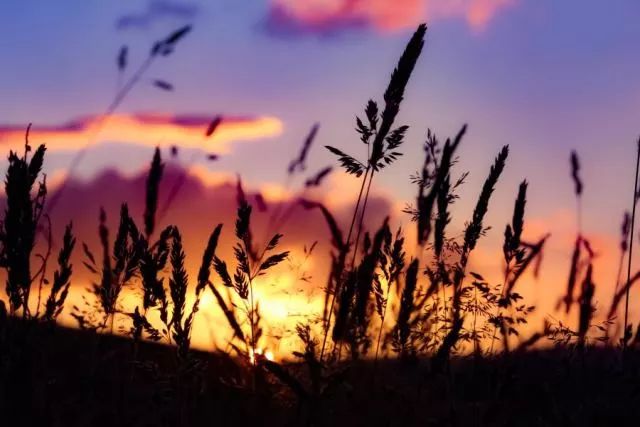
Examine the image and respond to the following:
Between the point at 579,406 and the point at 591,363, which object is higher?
the point at 591,363

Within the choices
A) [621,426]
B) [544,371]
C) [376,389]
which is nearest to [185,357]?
[376,389]

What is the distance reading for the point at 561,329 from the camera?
4414 mm

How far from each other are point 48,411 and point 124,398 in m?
0.35

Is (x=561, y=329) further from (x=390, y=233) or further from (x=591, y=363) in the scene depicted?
(x=591, y=363)

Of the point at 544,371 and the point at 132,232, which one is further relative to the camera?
the point at 544,371

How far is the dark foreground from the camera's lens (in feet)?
9.46

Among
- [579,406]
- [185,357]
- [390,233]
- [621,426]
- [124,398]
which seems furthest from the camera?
[579,406]

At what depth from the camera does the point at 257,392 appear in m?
3.41

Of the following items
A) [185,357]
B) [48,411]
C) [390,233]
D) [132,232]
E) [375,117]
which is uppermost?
[375,117]

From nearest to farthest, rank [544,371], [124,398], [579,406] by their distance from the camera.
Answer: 1. [124,398]
2. [579,406]
3. [544,371]

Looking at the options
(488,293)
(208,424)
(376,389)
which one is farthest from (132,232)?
(488,293)

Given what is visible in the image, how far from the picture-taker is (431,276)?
436 centimetres

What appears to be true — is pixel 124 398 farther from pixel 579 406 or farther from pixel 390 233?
pixel 579 406

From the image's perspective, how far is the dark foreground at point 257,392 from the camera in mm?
2883
